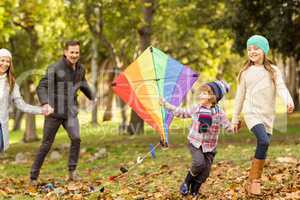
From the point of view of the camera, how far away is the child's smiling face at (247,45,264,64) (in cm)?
738

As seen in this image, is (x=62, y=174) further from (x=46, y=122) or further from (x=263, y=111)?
(x=263, y=111)

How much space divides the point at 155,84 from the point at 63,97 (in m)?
1.61

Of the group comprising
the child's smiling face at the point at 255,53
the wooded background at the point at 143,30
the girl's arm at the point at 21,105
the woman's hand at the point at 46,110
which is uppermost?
the wooded background at the point at 143,30

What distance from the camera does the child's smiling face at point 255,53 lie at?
24.2 ft

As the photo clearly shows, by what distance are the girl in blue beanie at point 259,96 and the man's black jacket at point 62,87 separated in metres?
3.14

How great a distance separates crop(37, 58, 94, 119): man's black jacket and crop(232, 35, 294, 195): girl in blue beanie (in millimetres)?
3145

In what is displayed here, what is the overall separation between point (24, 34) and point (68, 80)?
68.1ft

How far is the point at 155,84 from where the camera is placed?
10.4m

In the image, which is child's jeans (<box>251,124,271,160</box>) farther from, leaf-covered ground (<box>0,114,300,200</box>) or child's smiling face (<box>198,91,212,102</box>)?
child's smiling face (<box>198,91,212,102</box>)

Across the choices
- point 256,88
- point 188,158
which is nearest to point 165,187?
point 256,88

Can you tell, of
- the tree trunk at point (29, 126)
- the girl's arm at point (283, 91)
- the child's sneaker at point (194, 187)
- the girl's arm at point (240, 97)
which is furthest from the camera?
the tree trunk at point (29, 126)

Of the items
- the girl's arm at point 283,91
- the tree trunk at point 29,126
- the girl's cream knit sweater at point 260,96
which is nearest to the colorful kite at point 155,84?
the girl's cream knit sweater at point 260,96

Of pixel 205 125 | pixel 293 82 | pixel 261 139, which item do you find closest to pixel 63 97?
pixel 205 125

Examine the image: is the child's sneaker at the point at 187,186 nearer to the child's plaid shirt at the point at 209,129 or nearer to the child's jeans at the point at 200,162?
the child's jeans at the point at 200,162
